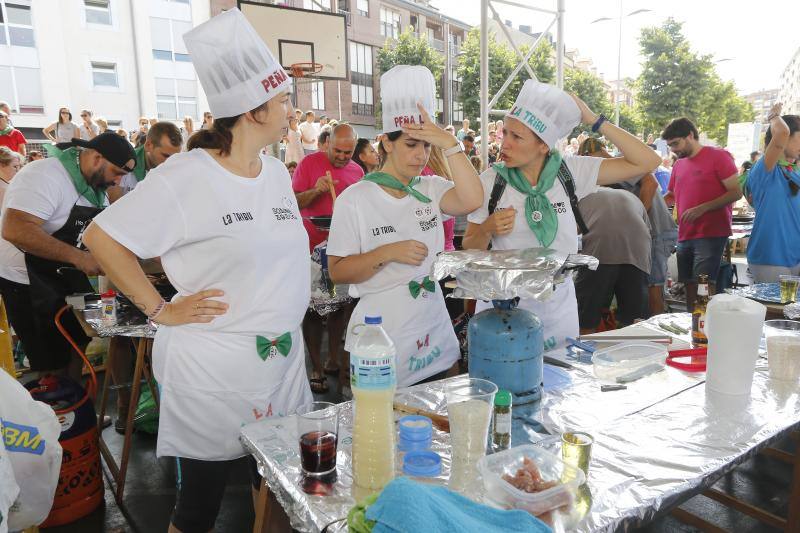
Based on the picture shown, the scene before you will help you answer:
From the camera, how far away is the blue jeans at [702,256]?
513 centimetres

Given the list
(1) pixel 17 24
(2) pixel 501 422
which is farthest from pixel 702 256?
(1) pixel 17 24

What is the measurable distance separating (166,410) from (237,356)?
302 millimetres

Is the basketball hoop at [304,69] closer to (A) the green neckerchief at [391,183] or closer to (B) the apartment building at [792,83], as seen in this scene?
(A) the green neckerchief at [391,183]

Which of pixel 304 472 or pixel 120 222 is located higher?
pixel 120 222

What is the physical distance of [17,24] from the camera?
17266 millimetres

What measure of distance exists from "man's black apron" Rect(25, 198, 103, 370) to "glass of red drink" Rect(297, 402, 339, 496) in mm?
2357

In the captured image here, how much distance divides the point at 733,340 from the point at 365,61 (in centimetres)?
2975

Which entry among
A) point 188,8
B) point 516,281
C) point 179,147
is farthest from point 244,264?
point 188,8

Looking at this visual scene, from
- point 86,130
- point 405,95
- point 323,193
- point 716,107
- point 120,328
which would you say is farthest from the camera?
point 716,107

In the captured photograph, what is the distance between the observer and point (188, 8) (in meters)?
20.0

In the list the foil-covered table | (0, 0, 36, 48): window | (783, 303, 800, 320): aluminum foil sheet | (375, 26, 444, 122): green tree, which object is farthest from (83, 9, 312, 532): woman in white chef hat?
(375, 26, 444, 122): green tree

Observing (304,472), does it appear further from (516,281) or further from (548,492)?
(516,281)

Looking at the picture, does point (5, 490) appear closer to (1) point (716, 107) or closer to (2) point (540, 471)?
(2) point (540, 471)

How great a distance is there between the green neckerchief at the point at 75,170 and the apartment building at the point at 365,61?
74.0ft
